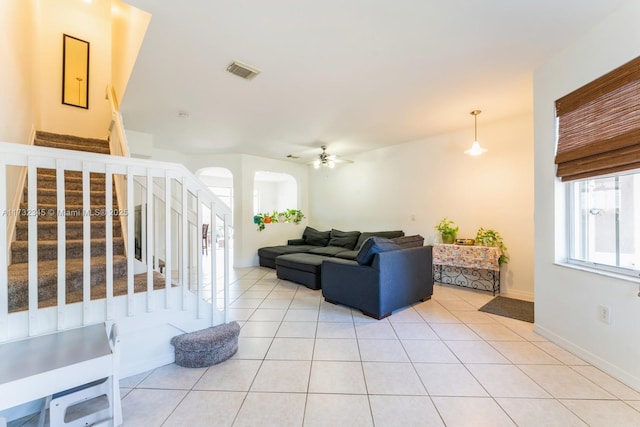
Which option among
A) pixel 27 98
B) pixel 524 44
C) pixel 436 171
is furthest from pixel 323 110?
pixel 27 98

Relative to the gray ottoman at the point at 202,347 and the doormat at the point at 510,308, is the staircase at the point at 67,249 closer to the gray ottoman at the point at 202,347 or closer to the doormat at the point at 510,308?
the gray ottoman at the point at 202,347

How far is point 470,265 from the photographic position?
12.6 ft

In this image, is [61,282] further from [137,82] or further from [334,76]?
[334,76]

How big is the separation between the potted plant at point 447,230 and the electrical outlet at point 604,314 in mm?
2288

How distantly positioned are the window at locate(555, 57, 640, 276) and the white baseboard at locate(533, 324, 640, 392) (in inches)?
27.4

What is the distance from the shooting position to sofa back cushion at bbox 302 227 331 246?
20.0 feet

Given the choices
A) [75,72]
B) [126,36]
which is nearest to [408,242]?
[126,36]

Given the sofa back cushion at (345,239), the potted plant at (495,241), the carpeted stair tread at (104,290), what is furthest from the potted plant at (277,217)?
the potted plant at (495,241)

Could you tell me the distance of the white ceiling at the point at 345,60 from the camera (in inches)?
72.6

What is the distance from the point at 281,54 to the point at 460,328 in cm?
323

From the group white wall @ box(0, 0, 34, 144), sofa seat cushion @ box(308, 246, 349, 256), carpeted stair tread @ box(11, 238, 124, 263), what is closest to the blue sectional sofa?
sofa seat cushion @ box(308, 246, 349, 256)

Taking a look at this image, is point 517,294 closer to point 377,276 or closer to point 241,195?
point 377,276

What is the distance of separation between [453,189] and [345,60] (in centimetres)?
306

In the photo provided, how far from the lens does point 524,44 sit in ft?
7.20
